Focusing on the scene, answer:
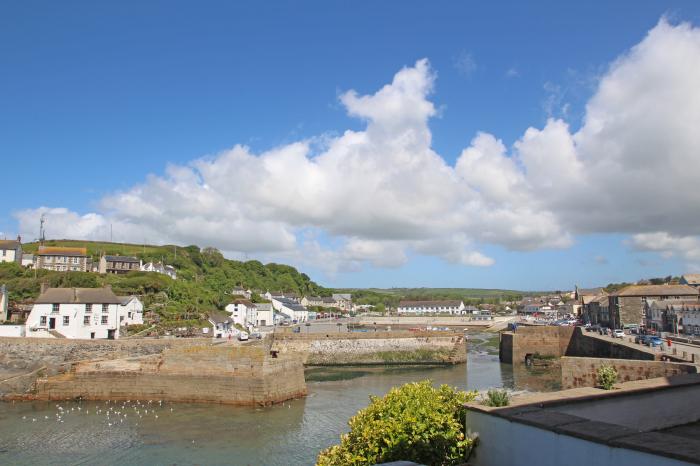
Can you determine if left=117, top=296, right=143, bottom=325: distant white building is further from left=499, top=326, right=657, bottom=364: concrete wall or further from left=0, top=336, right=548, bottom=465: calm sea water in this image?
left=499, top=326, right=657, bottom=364: concrete wall

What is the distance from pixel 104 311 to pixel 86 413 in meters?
21.4

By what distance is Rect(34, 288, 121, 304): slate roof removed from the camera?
4334cm

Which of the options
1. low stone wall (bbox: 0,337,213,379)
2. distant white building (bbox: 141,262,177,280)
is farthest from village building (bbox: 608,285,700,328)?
distant white building (bbox: 141,262,177,280)

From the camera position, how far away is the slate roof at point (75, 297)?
43344 millimetres

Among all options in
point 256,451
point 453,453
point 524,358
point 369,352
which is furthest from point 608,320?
point 453,453

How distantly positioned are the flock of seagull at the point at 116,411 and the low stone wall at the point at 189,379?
60 centimetres

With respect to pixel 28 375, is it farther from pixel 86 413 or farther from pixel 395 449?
pixel 395 449

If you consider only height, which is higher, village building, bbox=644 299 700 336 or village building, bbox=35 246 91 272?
village building, bbox=35 246 91 272

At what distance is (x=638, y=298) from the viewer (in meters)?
64.1

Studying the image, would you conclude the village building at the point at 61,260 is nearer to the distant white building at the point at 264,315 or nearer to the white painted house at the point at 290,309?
the distant white building at the point at 264,315

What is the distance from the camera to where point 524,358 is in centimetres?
4506

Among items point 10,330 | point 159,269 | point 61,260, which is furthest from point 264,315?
point 10,330

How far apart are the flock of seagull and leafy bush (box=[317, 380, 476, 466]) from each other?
17647 mm

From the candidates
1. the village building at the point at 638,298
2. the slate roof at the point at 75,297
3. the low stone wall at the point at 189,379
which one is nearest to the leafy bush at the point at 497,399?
the low stone wall at the point at 189,379
